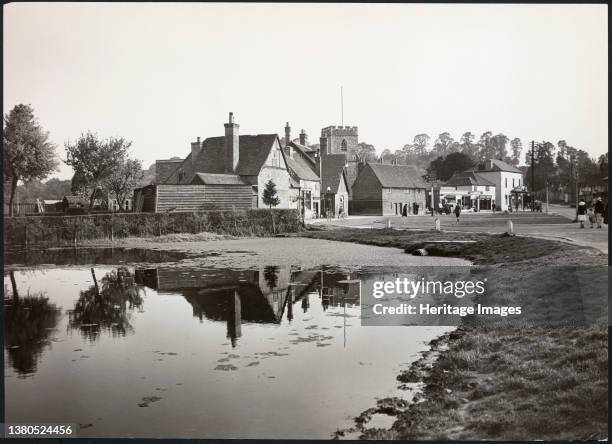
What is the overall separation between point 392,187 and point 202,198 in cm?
1720

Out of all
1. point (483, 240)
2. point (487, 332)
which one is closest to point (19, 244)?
point (483, 240)

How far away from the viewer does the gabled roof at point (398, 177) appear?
3616cm

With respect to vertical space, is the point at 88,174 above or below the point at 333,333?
above

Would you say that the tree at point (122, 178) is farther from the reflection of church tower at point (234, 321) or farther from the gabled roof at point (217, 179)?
the reflection of church tower at point (234, 321)

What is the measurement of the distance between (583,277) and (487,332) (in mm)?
1645

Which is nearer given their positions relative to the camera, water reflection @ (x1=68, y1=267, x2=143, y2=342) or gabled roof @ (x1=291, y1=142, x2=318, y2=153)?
A: water reflection @ (x1=68, y1=267, x2=143, y2=342)

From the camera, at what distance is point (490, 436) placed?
4285 millimetres

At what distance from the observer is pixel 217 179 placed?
2425 cm

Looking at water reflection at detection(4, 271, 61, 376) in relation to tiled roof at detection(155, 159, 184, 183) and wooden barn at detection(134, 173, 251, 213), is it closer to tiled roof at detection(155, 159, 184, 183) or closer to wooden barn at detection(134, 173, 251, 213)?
wooden barn at detection(134, 173, 251, 213)

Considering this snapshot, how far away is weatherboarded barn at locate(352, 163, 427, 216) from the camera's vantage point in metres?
36.1

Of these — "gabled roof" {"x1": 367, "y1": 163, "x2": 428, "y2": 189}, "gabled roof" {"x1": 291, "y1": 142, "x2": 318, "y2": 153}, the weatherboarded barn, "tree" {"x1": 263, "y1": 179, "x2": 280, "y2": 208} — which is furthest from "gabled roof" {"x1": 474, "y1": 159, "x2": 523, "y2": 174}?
"gabled roof" {"x1": 291, "y1": 142, "x2": 318, "y2": 153}

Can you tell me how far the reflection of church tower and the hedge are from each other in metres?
8.32

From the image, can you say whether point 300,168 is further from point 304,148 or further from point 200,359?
point 200,359

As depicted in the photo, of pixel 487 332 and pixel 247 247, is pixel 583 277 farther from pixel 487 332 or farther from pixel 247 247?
pixel 247 247
